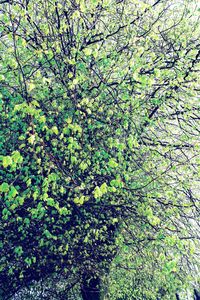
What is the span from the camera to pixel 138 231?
928 cm

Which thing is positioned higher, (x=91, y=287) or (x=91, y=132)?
(x=91, y=132)

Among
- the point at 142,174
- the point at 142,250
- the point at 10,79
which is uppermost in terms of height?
the point at 10,79

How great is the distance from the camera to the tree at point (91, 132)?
730 cm

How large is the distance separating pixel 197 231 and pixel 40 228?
5.73m

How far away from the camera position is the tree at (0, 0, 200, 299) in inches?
287

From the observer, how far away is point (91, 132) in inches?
319

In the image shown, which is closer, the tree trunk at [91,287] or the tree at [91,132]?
the tree at [91,132]

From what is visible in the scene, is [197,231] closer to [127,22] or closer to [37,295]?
[37,295]

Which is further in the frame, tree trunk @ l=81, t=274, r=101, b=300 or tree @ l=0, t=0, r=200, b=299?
tree trunk @ l=81, t=274, r=101, b=300

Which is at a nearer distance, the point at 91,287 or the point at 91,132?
the point at 91,132

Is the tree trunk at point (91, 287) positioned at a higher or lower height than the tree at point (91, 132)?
lower

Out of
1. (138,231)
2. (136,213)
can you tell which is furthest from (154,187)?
(138,231)

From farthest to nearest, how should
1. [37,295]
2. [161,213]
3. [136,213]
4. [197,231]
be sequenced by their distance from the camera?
1. [37,295]
2. [197,231]
3. [161,213]
4. [136,213]

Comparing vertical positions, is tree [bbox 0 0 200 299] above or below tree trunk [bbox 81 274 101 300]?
above
